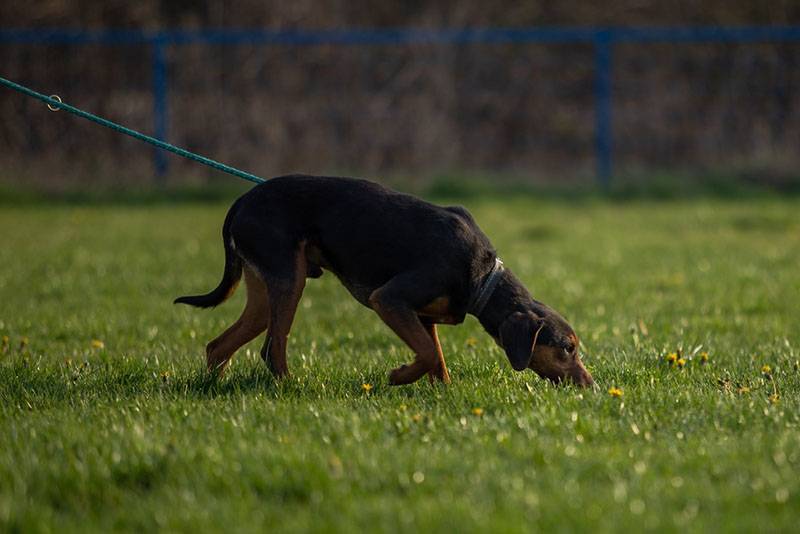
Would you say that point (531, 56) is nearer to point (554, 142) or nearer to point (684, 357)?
point (554, 142)

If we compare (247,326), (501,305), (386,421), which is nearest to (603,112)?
(501,305)

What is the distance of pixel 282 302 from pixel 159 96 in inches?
462

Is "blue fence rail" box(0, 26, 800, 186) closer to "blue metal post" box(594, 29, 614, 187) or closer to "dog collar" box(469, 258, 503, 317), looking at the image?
"blue metal post" box(594, 29, 614, 187)

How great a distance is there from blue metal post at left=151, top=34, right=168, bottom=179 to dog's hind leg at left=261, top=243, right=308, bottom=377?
11.5 metres

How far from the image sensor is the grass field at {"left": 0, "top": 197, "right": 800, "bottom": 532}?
363cm

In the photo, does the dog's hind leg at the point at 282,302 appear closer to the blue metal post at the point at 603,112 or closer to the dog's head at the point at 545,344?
the dog's head at the point at 545,344

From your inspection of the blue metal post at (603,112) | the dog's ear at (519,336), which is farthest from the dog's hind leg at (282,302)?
the blue metal post at (603,112)

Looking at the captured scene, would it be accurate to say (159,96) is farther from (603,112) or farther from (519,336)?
(519,336)

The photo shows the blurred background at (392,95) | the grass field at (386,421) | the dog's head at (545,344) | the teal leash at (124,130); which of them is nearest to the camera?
the grass field at (386,421)

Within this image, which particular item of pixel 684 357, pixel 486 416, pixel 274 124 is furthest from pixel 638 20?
pixel 486 416

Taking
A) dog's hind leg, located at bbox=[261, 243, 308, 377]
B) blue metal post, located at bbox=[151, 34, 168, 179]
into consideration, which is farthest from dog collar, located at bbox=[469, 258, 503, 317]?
blue metal post, located at bbox=[151, 34, 168, 179]

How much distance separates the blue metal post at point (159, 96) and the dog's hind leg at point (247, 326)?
11128 millimetres

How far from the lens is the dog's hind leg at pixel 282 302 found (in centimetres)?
558

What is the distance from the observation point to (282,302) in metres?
5.57
